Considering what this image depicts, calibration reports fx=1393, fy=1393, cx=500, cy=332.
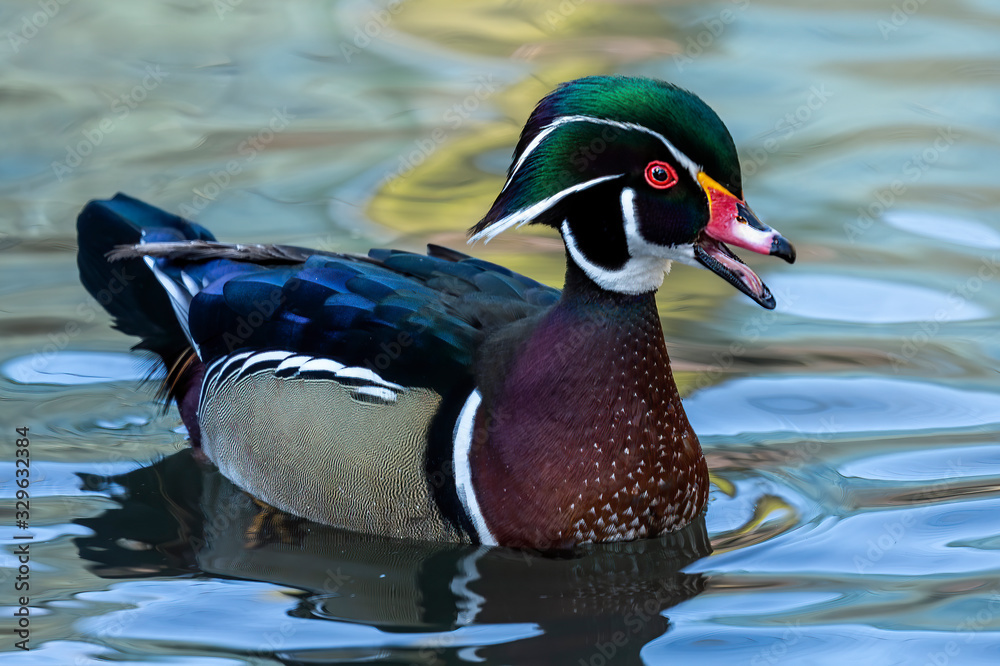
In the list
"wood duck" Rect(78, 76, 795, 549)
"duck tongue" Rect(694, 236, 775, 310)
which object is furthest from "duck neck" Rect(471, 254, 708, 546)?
"duck tongue" Rect(694, 236, 775, 310)

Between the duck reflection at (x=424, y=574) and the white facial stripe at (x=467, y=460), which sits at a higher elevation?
the white facial stripe at (x=467, y=460)

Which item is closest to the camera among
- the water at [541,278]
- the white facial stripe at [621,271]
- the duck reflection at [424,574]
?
the duck reflection at [424,574]

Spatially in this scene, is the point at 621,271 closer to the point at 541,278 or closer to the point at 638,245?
the point at 638,245

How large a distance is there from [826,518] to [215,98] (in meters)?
6.46

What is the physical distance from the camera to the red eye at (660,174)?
4.96m

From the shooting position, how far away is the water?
5.00 metres

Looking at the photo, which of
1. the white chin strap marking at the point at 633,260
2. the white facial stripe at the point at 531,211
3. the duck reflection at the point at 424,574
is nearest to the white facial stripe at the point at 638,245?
the white chin strap marking at the point at 633,260

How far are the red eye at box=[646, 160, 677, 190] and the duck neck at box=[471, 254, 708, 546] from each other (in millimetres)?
457

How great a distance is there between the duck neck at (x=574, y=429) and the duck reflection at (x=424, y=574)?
0.56ft

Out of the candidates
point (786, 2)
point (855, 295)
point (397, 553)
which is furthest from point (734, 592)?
point (786, 2)

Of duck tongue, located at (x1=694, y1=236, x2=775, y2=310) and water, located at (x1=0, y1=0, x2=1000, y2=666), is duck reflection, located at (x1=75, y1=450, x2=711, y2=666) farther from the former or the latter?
duck tongue, located at (x1=694, y1=236, x2=775, y2=310)

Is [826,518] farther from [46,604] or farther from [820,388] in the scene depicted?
[46,604]

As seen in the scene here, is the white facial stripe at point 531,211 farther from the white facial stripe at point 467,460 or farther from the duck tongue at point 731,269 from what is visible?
the white facial stripe at point 467,460

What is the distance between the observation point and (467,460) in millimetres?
5211
